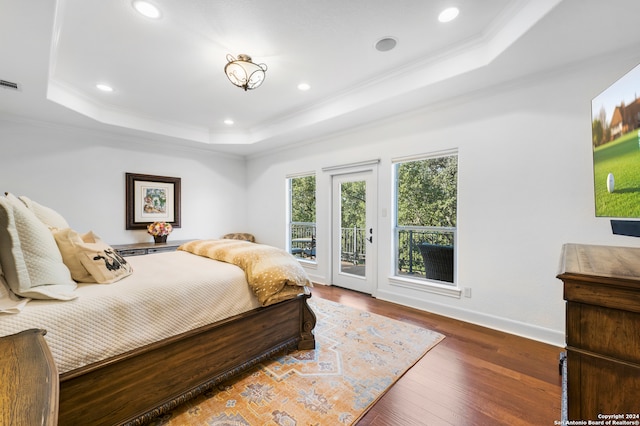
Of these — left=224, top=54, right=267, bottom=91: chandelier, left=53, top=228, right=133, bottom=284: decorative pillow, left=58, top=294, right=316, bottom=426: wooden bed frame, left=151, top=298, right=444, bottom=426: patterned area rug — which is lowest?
left=151, top=298, right=444, bottom=426: patterned area rug

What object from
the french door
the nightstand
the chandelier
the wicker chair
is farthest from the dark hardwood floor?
the nightstand

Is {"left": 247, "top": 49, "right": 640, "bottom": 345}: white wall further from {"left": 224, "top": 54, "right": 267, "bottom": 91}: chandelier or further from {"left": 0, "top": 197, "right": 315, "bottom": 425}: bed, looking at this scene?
{"left": 0, "top": 197, "right": 315, "bottom": 425}: bed

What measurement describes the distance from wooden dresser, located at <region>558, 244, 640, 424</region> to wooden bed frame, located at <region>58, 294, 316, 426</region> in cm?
176

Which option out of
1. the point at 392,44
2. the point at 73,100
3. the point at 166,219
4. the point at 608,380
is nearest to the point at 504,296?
the point at 608,380

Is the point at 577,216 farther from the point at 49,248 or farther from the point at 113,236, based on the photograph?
the point at 113,236

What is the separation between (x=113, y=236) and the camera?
4.27 m

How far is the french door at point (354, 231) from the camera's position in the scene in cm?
393

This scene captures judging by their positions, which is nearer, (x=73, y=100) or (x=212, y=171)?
(x=73, y=100)

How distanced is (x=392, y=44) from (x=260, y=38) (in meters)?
1.22

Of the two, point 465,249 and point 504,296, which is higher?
point 465,249

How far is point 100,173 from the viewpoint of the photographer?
164 inches

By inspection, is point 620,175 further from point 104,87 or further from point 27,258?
point 104,87

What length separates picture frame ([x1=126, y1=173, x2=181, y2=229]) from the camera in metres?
4.43

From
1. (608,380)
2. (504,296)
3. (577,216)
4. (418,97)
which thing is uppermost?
(418,97)
